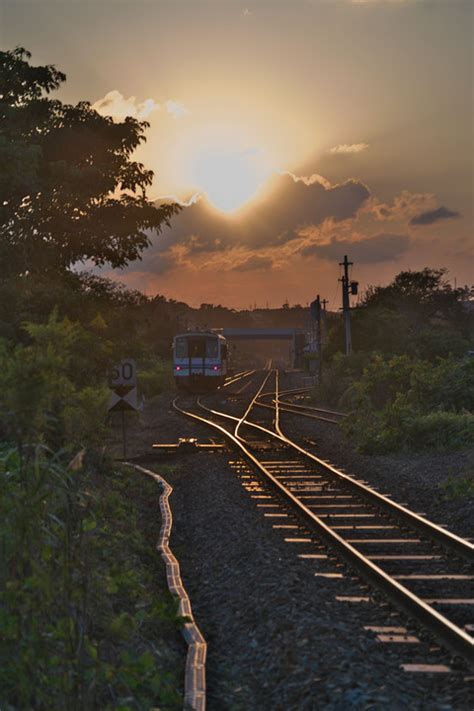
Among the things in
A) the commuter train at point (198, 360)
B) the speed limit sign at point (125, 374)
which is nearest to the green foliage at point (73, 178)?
the speed limit sign at point (125, 374)

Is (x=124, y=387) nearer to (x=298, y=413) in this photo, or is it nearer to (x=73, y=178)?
(x=73, y=178)

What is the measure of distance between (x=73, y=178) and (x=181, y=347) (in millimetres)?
22902

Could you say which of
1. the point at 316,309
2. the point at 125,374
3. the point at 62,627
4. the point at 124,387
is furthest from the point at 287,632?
the point at 316,309

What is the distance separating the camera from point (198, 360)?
4519 centimetres

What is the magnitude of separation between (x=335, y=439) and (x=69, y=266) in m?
9.89

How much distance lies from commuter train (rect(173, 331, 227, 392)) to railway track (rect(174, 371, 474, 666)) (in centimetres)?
2700

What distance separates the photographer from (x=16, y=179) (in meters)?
19.0

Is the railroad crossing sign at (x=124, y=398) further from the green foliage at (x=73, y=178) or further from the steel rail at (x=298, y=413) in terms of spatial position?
the steel rail at (x=298, y=413)

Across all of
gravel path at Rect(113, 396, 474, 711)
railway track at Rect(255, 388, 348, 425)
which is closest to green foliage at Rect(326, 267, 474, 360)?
railway track at Rect(255, 388, 348, 425)

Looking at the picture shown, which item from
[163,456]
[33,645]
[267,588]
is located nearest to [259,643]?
[267,588]

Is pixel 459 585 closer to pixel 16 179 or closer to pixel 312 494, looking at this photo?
pixel 312 494

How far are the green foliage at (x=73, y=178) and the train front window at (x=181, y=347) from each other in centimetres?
1962

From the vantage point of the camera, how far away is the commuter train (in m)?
44.7

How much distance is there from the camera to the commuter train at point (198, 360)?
4469cm
